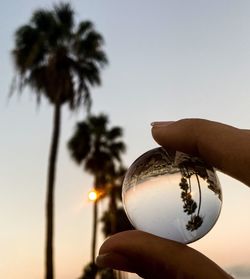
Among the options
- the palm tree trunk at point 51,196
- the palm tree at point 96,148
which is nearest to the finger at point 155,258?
the palm tree trunk at point 51,196

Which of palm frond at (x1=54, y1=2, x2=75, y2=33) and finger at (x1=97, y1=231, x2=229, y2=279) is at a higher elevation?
palm frond at (x1=54, y1=2, x2=75, y2=33)

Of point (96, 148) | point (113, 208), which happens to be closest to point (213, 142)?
point (96, 148)

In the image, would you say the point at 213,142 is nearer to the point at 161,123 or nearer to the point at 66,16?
the point at 161,123

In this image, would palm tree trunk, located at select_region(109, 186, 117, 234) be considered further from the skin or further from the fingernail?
the skin

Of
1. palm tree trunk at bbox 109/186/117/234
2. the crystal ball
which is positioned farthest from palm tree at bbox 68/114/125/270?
the crystal ball

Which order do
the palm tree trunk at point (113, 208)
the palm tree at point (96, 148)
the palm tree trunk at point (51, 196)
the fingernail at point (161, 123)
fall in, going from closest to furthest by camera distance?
the fingernail at point (161, 123) < the palm tree trunk at point (51, 196) < the palm tree at point (96, 148) < the palm tree trunk at point (113, 208)

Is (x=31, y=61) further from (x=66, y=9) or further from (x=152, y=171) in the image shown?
(x=152, y=171)

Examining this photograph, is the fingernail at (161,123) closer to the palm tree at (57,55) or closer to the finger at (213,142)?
the finger at (213,142)

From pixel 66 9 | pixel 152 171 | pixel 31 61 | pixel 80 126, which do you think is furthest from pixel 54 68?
pixel 152 171

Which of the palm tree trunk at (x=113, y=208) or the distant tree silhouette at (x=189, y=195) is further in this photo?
the palm tree trunk at (x=113, y=208)
